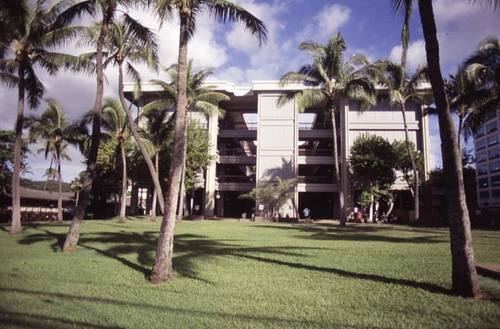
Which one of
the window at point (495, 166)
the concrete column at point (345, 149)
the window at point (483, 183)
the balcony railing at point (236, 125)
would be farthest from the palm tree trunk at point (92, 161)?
the window at point (483, 183)

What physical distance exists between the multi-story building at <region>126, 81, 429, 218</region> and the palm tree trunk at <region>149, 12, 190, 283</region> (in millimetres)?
30878

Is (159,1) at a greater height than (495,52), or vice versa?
(495,52)

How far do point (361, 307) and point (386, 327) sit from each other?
94 centimetres

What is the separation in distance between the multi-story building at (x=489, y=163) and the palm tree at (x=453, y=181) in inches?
3007

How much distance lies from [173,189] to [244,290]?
103 inches

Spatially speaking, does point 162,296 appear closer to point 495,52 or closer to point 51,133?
point 495,52

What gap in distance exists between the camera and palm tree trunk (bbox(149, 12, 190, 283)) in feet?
27.2

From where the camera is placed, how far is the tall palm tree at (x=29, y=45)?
15.3m

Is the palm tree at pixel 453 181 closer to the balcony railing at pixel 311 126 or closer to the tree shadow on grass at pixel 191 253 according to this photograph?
the tree shadow on grass at pixel 191 253

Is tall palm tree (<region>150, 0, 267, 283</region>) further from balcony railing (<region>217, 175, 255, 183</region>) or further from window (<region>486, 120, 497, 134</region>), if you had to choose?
window (<region>486, 120, 497, 134</region>)

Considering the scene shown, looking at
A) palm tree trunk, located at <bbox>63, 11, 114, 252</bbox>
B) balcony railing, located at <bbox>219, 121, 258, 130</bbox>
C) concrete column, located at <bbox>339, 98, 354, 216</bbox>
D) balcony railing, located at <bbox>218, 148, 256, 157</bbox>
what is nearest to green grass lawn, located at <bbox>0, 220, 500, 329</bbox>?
palm tree trunk, located at <bbox>63, 11, 114, 252</bbox>

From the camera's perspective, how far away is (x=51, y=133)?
31.4 meters

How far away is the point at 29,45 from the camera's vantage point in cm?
1741

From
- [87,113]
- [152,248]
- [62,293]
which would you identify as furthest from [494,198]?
[62,293]
